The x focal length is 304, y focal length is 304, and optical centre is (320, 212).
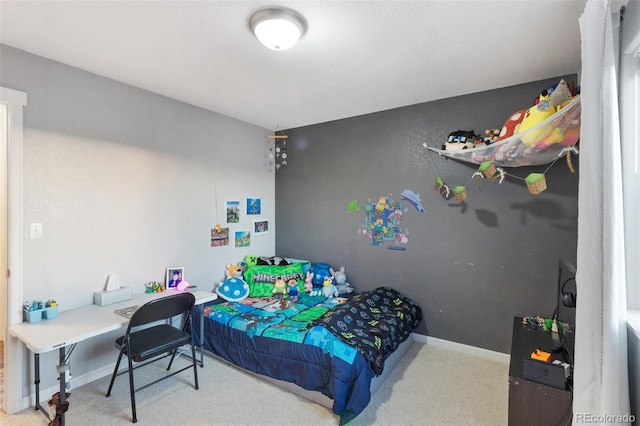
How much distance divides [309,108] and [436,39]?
1634 millimetres

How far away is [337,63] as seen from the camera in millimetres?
2293

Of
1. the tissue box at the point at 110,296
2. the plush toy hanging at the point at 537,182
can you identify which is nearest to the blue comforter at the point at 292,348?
the tissue box at the point at 110,296

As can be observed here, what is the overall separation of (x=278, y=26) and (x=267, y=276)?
258 cm

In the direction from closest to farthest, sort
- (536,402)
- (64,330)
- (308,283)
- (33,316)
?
1. (536,402)
2. (64,330)
3. (33,316)
4. (308,283)

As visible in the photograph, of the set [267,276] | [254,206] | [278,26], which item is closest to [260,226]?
[254,206]

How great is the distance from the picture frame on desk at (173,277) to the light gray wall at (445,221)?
1.57 m

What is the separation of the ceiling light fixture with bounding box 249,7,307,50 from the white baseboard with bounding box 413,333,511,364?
2.99m

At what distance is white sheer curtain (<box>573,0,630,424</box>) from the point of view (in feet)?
3.87

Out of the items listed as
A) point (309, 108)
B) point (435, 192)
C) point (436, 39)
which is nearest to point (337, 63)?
point (436, 39)

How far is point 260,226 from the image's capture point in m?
4.10

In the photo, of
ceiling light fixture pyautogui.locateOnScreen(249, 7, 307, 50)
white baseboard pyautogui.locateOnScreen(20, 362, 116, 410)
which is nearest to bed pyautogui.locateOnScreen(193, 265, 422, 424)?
white baseboard pyautogui.locateOnScreen(20, 362, 116, 410)

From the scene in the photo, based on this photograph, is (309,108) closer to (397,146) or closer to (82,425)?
(397,146)

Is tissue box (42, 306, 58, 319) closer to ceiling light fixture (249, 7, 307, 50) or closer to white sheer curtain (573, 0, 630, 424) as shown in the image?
ceiling light fixture (249, 7, 307, 50)

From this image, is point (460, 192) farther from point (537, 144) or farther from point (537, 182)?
point (537, 144)
